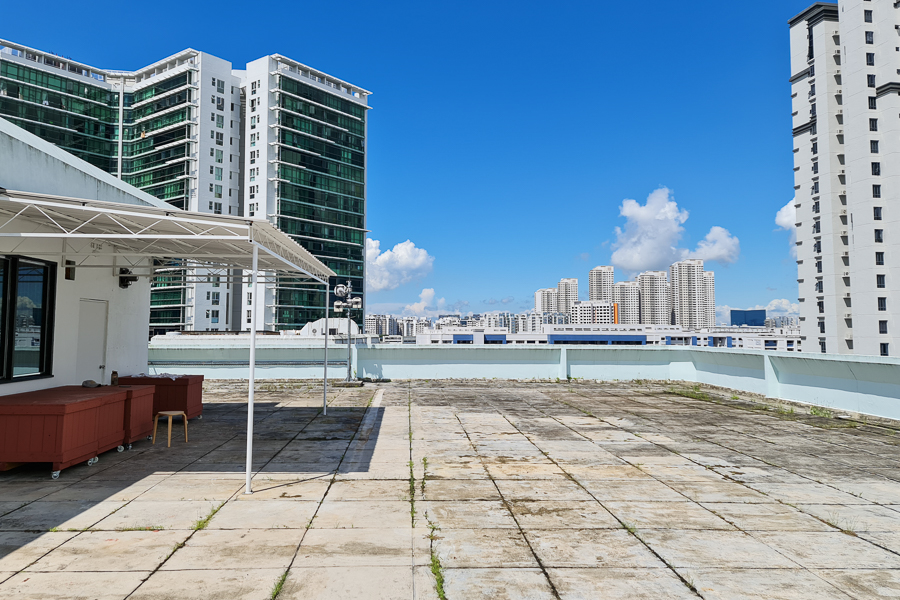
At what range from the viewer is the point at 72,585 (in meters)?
4.54

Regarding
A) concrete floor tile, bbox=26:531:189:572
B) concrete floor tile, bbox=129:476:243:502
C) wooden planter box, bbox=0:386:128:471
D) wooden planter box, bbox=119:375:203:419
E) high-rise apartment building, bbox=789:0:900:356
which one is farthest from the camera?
high-rise apartment building, bbox=789:0:900:356

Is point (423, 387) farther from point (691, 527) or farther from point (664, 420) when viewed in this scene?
point (691, 527)

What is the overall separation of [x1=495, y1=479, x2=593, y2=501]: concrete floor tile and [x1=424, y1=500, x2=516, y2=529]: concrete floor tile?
0.50m

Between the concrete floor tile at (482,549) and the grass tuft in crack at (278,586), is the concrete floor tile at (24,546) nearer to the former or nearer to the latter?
the grass tuft in crack at (278,586)

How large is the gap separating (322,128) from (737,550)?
8936 cm

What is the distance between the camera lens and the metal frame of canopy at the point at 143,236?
7215 mm

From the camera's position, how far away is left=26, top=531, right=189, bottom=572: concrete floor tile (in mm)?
4902

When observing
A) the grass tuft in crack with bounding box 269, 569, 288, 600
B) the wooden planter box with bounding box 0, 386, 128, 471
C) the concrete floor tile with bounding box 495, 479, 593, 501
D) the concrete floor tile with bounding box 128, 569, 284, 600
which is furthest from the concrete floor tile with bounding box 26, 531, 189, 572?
the concrete floor tile with bounding box 495, 479, 593, 501

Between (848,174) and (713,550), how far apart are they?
7763cm

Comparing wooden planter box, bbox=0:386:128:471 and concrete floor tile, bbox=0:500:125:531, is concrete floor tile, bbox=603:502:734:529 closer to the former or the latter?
concrete floor tile, bbox=0:500:125:531

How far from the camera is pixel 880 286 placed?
61.0 m

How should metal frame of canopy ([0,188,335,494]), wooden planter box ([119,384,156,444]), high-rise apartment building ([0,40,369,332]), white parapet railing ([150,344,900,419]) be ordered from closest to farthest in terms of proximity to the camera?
metal frame of canopy ([0,188,335,494]) → wooden planter box ([119,384,156,444]) → white parapet railing ([150,344,900,419]) → high-rise apartment building ([0,40,369,332])

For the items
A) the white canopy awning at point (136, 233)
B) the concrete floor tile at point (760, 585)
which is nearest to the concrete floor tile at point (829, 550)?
the concrete floor tile at point (760, 585)

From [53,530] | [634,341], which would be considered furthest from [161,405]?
[634,341]
